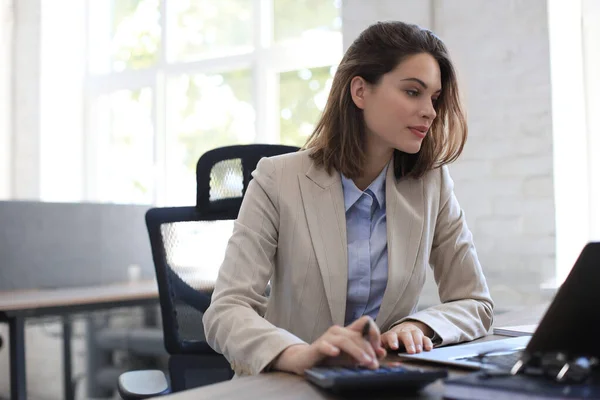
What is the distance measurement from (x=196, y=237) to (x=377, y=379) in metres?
1.21

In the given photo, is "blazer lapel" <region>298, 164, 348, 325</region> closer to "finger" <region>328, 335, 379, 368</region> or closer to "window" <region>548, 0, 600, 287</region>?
"finger" <region>328, 335, 379, 368</region>

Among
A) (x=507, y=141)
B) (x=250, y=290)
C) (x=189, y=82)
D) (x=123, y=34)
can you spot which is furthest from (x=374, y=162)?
(x=123, y=34)

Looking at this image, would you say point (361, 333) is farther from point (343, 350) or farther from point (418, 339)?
point (418, 339)

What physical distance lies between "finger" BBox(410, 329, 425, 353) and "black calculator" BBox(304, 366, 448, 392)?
0.24m

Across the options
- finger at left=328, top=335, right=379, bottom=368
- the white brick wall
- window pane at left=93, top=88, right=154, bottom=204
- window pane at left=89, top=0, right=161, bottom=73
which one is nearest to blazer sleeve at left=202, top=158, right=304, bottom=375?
finger at left=328, top=335, right=379, bottom=368

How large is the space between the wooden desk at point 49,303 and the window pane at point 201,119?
1.29 m

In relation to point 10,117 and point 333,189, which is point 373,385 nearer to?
point 333,189

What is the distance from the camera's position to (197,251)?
1.86 metres

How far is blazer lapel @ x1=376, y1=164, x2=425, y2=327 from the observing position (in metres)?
1.21

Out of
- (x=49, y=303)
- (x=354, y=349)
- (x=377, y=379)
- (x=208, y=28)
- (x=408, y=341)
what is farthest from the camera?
(x=208, y=28)

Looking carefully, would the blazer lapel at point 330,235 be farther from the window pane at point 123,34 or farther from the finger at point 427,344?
the window pane at point 123,34

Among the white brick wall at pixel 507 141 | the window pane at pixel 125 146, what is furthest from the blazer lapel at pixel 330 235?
the window pane at pixel 125 146

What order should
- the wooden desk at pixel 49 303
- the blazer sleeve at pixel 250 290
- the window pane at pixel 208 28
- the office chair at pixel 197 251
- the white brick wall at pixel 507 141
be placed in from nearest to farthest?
the blazer sleeve at pixel 250 290 < the office chair at pixel 197 251 < the wooden desk at pixel 49 303 < the white brick wall at pixel 507 141 < the window pane at pixel 208 28

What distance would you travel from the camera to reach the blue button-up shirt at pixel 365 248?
48.3 inches
